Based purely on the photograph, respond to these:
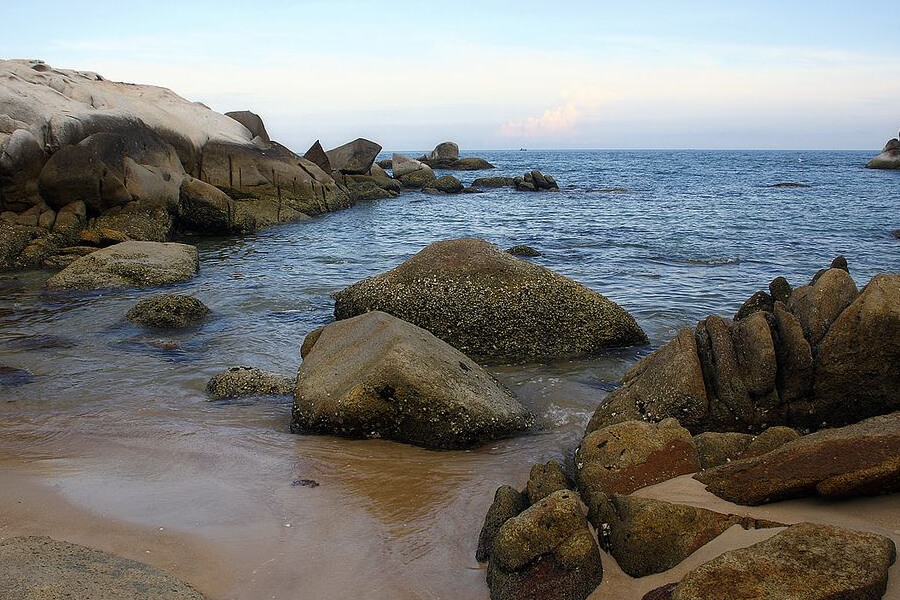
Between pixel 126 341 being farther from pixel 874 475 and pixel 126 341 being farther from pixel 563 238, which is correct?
pixel 563 238

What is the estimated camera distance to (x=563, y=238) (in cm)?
2166

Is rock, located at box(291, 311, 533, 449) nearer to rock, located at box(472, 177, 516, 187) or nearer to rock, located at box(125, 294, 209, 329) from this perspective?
rock, located at box(125, 294, 209, 329)

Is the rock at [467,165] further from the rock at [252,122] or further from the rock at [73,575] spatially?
the rock at [73,575]

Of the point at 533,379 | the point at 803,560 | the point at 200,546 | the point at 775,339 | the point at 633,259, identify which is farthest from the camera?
the point at 633,259

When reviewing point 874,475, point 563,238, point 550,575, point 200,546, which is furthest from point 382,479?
point 563,238

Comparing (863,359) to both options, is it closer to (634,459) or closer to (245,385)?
(634,459)

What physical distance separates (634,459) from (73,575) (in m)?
3.24

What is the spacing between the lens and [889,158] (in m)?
65.7

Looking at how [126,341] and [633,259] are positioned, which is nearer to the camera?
[126,341]

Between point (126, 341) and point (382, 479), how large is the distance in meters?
5.53

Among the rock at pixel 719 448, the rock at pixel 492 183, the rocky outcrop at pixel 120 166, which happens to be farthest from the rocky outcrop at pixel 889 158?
the rock at pixel 719 448

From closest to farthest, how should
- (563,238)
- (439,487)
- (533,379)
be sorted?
(439,487) < (533,379) < (563,238)

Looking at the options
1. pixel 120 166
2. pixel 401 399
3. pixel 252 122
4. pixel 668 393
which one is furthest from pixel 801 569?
pixel 252 122

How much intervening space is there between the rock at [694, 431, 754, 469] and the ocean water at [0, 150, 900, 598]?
152 centimetres
